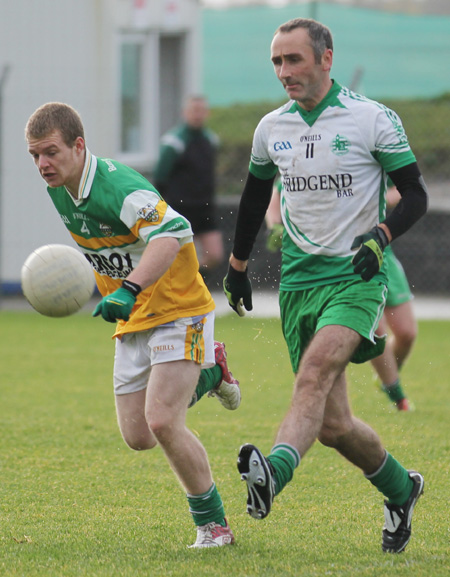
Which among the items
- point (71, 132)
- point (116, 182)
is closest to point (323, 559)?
point (116, 182)

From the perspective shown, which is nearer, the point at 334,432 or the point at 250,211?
the point at 334,432

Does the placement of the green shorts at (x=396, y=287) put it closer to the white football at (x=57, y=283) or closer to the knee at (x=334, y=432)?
the white football at (x=57, y=283)

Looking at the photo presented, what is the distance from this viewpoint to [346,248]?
15.3 feet

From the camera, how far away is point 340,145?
4.69 m

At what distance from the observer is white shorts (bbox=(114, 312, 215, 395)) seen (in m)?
4.68

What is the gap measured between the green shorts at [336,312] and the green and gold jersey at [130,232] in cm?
40

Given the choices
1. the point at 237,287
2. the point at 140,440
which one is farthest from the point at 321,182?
the point at 140,440

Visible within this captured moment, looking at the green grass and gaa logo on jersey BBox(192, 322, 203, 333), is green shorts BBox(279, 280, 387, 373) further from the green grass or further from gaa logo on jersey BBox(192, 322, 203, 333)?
the green grass

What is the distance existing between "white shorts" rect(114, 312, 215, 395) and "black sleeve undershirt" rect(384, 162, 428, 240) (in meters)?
0.95

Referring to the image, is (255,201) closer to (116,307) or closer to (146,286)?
(146,286)

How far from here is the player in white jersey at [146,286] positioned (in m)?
4.53

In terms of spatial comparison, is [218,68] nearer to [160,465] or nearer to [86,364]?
[86,364]

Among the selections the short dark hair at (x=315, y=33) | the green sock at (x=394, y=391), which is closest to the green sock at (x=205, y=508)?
the short dark hair at (x=315, y=33)

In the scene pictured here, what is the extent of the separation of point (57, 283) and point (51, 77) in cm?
1026
